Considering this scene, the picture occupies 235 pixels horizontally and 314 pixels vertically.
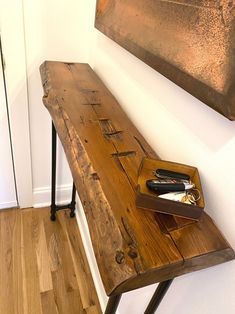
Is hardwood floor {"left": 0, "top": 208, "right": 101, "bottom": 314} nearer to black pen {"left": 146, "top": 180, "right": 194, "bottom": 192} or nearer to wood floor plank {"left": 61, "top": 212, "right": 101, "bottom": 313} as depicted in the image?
wood floor plank {"left": 61, "top": 212, "right": 101, "bottom": 313}

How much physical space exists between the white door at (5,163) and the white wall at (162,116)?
0.15 meters

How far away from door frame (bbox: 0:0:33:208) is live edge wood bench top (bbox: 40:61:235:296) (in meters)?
0.52

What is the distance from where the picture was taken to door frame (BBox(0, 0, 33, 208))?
112 cm

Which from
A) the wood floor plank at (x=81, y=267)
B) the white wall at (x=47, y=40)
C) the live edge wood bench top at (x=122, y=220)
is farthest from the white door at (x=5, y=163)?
the live edge wood bench top at (x=122, y=220)

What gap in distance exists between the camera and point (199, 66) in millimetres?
493

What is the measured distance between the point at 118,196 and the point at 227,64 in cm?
34

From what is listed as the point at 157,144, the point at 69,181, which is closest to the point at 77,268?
the point at 69,181

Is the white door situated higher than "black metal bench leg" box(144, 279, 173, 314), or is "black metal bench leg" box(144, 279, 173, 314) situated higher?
"black metal bench leg" box(144, 279, 173, 314)

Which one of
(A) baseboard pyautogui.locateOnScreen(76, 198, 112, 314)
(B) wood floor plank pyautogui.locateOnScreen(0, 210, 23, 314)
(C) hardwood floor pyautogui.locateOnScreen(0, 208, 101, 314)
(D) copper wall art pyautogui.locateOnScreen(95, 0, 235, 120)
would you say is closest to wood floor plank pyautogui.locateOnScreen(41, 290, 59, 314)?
(C) hardwood floor pyautogui.locateOnScreen(0, 208, 101, 314)

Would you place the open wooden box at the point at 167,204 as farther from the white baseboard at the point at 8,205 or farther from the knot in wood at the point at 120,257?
the white baseboard at the point at 8,205

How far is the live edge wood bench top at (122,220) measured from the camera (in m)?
0.46

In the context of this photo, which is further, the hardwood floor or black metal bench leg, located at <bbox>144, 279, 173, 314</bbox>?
the hardwood floor

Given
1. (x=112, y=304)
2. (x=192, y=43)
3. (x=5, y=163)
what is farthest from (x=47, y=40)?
(x=112, y=304)

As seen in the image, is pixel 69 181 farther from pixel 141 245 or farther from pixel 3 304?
Result: pixel 141 245
